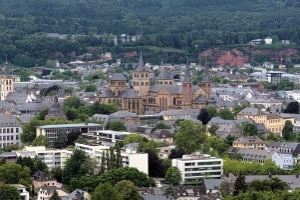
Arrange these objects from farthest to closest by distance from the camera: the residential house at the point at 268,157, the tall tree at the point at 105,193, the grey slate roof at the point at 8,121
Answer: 1. the grey slate roof at the point at 8,121
2. the residential house at the point at 268,157
3. the tall tree at the point at 105,193

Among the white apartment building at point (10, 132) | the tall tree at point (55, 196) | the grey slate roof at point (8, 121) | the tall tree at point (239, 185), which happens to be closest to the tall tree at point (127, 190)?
the tall tree at point (55, 196)

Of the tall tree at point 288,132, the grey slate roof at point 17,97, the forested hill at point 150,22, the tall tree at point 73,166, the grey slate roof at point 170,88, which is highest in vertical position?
the forested hill at point 150,22

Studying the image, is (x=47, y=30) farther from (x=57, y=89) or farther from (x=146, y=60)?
(x=57, y=89)

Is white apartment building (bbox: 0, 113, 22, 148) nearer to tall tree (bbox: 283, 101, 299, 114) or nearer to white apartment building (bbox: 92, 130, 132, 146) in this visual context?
white apartment building (bbox: 92, 130, 132, 146)

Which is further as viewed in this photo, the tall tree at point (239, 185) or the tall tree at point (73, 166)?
the tall tree at point (73, 166)

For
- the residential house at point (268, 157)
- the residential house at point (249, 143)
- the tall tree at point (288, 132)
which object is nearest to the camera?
the residential house at point (268, 157)

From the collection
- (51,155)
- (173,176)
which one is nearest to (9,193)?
(173,176)

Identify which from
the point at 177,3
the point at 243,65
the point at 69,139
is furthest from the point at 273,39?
the point at 69,139

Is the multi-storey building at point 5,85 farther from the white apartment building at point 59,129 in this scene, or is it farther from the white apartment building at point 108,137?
the white apartment building at point 108,137
